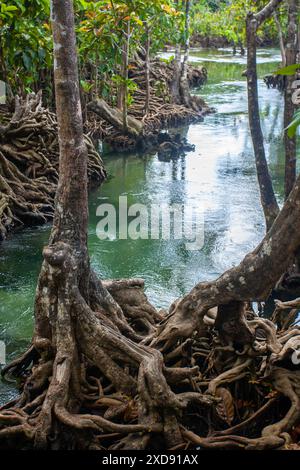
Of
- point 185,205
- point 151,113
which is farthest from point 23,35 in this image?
point 151,113

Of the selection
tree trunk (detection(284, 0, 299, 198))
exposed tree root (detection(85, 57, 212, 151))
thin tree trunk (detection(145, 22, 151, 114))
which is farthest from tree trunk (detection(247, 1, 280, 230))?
thin tree trunk (detection(145, 22, 151, 114))

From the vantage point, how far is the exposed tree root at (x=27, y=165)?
980 cm

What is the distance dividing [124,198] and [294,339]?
6.92m

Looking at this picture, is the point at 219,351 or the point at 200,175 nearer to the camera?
the point at 219,351

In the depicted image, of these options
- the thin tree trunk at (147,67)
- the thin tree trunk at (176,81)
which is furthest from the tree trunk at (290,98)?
the thin tree trunk at (176,81)

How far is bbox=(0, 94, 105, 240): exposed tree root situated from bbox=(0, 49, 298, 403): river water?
13.8 inches

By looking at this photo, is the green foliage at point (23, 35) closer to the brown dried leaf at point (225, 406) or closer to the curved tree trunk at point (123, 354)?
the curved tree trunk at point (123, 354)

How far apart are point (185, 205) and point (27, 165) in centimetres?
→ 265

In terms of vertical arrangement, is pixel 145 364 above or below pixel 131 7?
below

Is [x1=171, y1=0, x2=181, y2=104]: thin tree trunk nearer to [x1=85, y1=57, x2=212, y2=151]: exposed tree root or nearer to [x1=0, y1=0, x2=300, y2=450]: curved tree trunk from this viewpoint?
[x1=85, y1=57, x2=212, y2=151]: exposed tree root

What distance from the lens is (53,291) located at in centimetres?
477

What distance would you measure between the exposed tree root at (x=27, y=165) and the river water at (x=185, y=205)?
0.35 m

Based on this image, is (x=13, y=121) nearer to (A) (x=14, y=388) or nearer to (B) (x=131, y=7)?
(B) (x=131, y=7)
